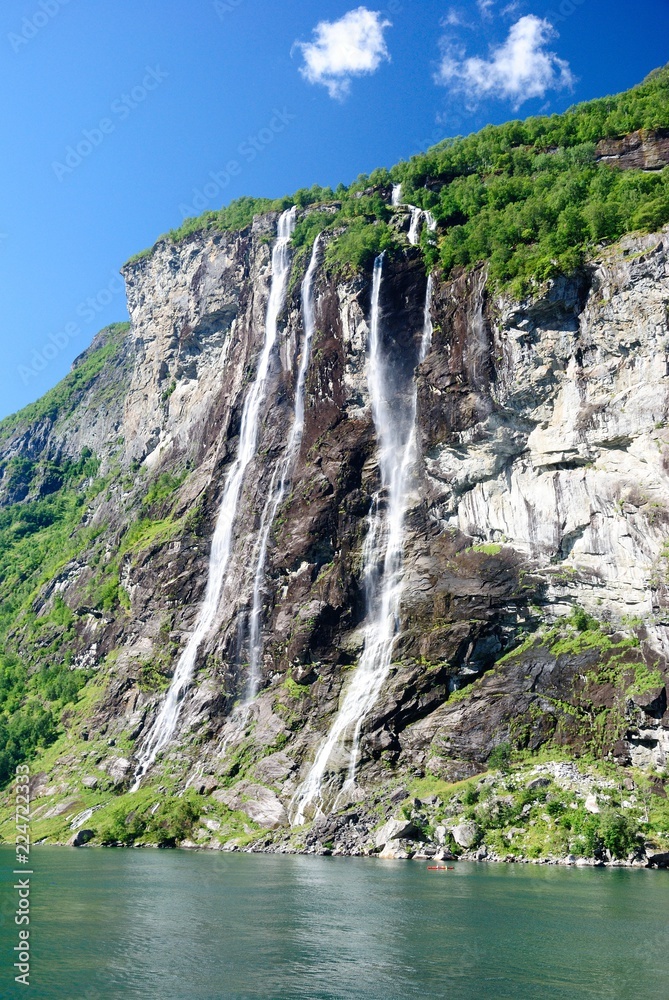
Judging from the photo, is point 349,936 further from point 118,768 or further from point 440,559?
point 118,768

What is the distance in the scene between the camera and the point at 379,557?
59281 millimetres

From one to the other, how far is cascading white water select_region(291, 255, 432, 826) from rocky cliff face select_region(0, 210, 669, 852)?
2.64 ft

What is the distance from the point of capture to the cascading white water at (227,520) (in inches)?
2441

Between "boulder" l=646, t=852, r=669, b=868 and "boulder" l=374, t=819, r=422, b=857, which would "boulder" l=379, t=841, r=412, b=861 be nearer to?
"boulder" l=374, t=819, r=422, b=857

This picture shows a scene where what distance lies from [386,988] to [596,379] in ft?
137

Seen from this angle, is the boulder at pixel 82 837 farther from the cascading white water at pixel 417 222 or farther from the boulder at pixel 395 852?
the cascading white water at pixel 417 222

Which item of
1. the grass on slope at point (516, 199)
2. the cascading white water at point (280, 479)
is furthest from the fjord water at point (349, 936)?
the grass on slope at point (516, 199)

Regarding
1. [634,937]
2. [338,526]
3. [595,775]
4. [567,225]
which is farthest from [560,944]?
[567,225]

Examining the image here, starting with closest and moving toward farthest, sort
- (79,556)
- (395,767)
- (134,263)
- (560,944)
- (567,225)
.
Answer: (560,944), (395,767), (567,225), (79,556), (134,263)

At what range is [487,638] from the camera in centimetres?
5053

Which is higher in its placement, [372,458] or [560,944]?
[372,458]

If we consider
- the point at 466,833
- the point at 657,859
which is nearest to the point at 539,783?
the point at 466,833

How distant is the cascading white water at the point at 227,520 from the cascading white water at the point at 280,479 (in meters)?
4.30

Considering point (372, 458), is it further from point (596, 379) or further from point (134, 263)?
point (134, 263)
